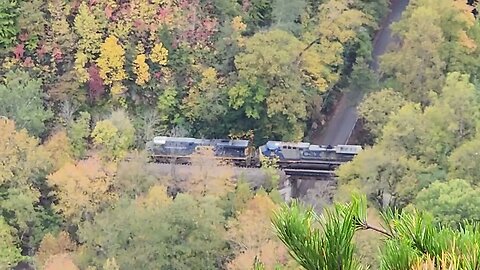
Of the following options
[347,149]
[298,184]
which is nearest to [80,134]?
[298,184]

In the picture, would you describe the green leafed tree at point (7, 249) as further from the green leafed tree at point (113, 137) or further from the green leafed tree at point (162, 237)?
the green leafed tree at point (113, 137)

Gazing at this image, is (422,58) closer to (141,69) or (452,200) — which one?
(452,200)

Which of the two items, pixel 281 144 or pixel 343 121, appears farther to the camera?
pixel 343 121

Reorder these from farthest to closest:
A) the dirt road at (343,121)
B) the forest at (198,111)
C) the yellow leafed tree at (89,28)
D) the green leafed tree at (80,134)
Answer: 1. the dirt road at (343,121)
2. the yellow leafed tree at (89,28)
3. the green leafed tree at (80,134)
4. the forest at (198,111)

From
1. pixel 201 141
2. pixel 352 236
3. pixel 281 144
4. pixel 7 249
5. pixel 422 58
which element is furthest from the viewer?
pixel 281 144

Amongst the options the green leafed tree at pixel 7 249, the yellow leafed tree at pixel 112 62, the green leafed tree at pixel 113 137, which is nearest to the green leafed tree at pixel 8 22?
the yellow leafed tree at pixel 112 62

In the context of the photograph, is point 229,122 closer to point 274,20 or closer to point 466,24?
point 274,20

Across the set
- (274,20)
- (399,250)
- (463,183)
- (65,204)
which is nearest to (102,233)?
(65,204)

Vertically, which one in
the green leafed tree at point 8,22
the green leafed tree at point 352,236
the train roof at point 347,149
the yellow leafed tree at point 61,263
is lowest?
the green leafed tree at point 352,236
